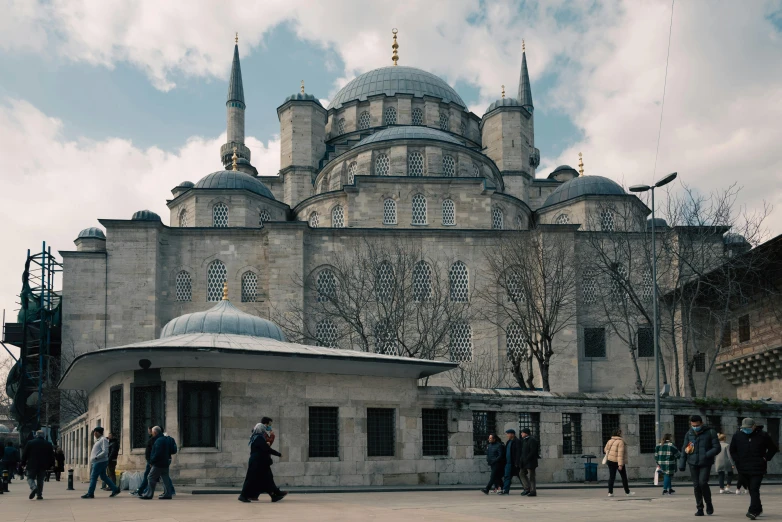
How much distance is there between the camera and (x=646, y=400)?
71.1ft

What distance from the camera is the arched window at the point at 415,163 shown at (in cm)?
4425

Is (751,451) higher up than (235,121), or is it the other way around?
(235,121)

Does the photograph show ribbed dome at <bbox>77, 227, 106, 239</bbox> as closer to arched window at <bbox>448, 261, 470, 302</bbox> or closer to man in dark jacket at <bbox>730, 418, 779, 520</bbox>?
arched window at <bbox>448, 261, 470, 302</bbox>

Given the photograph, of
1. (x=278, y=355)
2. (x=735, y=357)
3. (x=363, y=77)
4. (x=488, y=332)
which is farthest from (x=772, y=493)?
(x=363, y=77)

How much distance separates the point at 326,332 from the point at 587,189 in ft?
50.8

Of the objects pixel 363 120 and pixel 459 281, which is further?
pixel 363 120

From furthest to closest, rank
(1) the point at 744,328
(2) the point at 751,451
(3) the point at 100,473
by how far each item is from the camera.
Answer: (1) the point at 744,328, (3) the point at 100,473, (2) the point at 751,451

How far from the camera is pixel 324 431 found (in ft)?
59.4

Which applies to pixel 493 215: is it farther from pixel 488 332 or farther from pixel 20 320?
pixel 20 320

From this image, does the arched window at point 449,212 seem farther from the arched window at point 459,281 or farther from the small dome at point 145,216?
the small dome at point 145,216

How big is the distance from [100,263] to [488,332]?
57.4 feet

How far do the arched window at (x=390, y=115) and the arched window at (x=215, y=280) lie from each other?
56.6 ft

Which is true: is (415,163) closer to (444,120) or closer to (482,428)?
(444,120)

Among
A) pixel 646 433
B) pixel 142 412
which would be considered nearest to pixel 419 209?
pixel 646 433
